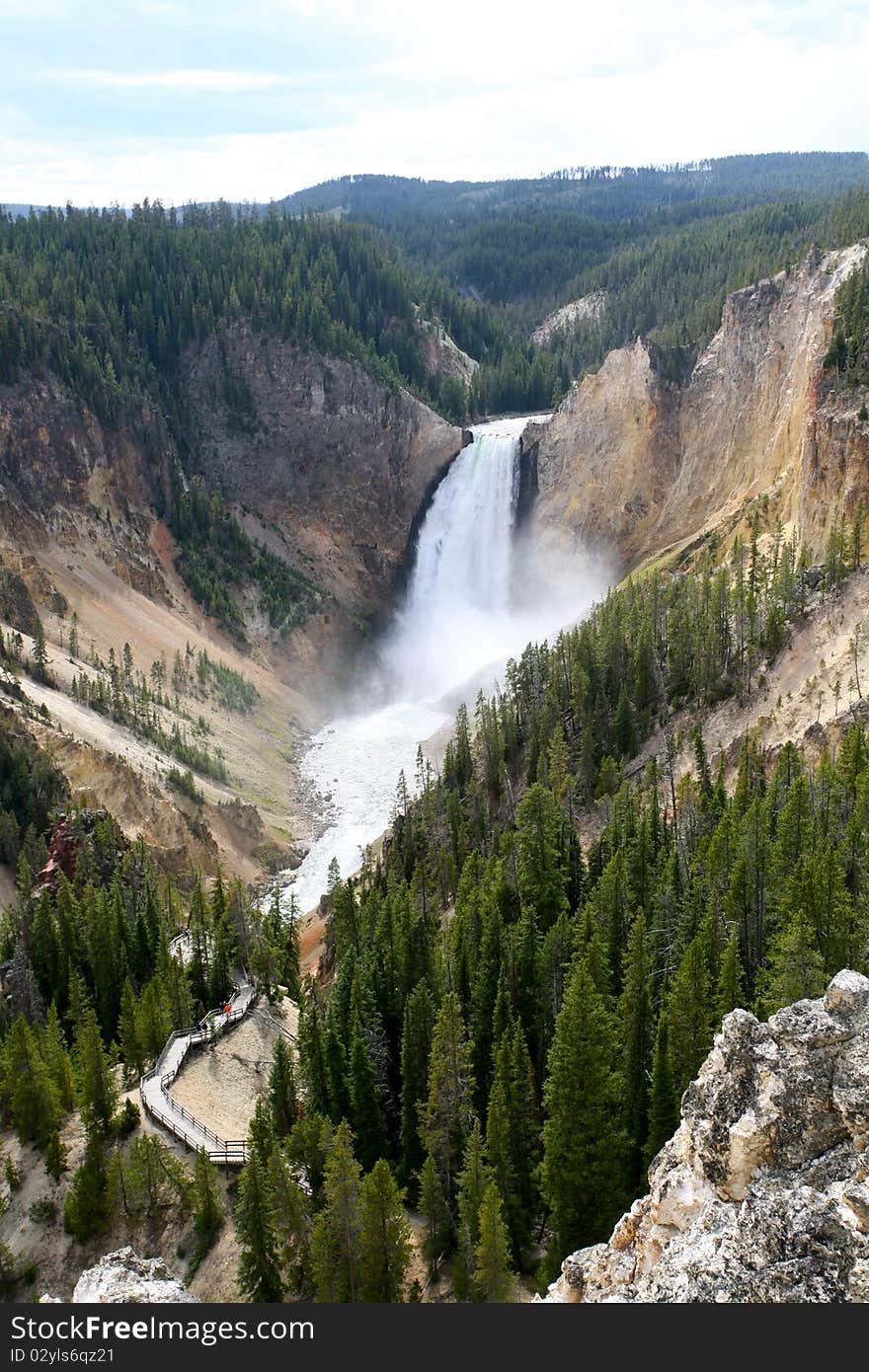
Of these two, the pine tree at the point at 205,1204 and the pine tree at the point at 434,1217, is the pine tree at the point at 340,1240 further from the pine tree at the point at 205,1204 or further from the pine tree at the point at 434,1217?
the pine tree at the point at 205,1204

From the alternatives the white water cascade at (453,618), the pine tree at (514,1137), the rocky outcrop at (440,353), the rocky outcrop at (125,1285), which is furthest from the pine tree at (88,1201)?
the rocky outcrop at (440,353)

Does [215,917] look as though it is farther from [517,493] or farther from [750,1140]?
[517,493]

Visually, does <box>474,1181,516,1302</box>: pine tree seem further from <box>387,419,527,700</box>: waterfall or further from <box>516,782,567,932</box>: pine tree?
<box>387,419,527,700</box>: waterfall

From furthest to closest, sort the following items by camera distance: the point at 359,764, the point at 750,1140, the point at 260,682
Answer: the point at 260,682, the point at 359,764, the point at 750,1140

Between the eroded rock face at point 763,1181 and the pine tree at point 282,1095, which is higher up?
the eroded rock face at point 763,1181

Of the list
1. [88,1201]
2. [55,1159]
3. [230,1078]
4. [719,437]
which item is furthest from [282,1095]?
[719,437]

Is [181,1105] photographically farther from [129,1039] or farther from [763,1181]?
[763,1181]

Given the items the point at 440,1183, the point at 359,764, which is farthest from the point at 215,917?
the point at 359,764
